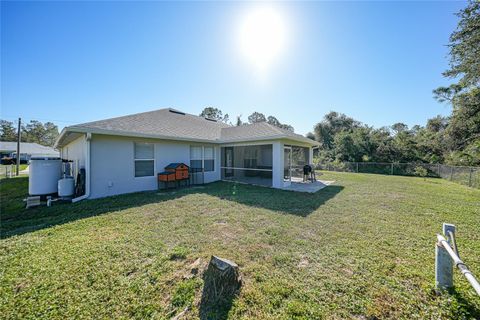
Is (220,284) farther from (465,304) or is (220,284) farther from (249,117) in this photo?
(249,117)

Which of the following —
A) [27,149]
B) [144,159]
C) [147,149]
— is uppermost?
[27,149]

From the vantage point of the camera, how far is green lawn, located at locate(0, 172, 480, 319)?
1.96 metres

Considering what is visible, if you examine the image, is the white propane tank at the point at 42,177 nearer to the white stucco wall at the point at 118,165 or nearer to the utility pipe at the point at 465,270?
the white stucco wall at the point at 118,165

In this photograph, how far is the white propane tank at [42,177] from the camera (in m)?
6.46

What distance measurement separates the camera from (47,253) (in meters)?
3.01

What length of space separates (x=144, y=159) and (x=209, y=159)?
11.9 feet

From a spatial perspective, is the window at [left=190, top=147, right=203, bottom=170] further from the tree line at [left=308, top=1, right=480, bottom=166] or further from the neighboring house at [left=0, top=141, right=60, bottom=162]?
the neighboring house at [left=0, top=141, right=60, bottom=162]

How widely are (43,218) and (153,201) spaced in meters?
2.64

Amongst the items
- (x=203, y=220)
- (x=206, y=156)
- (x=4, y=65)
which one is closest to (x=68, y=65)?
(x=4, y=65)

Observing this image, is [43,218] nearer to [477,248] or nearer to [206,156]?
[206,156]

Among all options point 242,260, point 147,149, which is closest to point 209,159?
point 147,149

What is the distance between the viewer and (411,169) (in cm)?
1681

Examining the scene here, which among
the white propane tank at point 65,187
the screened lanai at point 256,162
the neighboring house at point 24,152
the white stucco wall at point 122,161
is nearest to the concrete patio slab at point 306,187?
the screened lanai at point 256,162

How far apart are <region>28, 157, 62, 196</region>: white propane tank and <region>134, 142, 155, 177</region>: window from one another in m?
2.74
